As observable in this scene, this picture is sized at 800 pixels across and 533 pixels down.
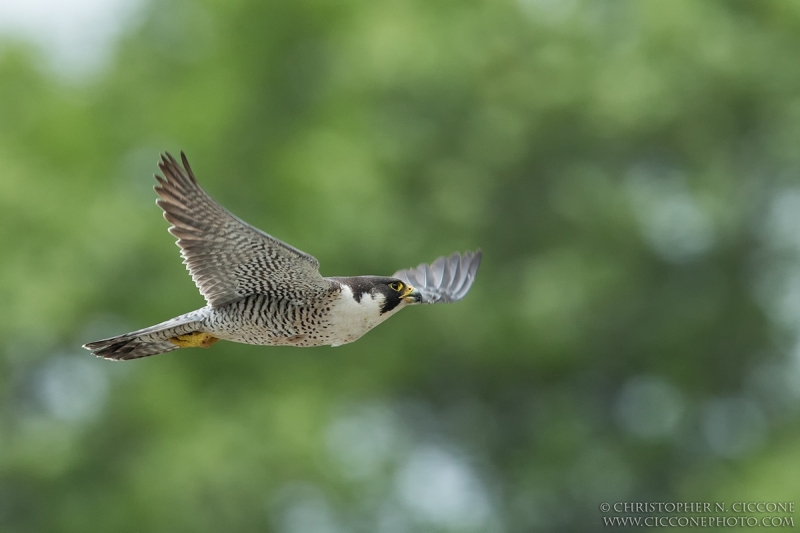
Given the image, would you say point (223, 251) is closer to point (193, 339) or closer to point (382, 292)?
point (193, 339)

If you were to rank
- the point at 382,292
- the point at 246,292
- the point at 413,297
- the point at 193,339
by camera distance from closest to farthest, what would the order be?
1. the point at 246,292
2. the point at 193,339
3. the point at 382,292
4. the point at 413,297

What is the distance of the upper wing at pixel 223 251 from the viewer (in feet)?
20.3

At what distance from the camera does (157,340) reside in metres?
6.95

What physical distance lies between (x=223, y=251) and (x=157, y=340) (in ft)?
2.66

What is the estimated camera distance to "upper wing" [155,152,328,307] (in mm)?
6199

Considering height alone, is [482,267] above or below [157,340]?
above

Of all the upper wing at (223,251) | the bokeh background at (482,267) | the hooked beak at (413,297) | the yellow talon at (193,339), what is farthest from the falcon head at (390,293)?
the bokeh background at (482,267)

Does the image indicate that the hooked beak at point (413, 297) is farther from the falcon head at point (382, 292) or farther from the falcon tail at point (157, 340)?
the falcon tail at point (157, 340)

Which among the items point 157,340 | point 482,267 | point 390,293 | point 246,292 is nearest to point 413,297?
point 390,293

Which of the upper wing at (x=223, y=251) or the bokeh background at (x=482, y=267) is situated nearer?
the upper wing at (x=223, y=251)

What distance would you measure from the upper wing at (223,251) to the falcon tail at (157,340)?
18cm

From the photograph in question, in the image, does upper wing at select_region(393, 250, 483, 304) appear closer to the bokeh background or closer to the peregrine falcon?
the peregrine falcon

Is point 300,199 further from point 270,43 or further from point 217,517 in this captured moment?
point 217,517

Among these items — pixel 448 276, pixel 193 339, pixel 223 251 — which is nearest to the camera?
pixel 223 251
